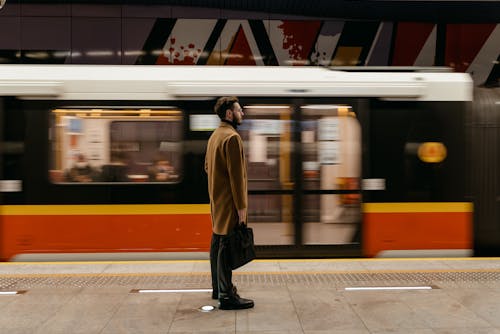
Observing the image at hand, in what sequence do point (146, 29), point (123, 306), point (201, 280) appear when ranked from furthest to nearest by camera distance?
point (146, 29), point (201, 280), point (123, 306)

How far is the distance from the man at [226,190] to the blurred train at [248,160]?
2.07 meters

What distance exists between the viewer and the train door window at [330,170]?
6.90 m

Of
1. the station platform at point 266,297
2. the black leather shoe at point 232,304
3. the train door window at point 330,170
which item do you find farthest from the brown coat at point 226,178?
the train door window at point 330,170

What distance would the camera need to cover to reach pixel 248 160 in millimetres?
6887

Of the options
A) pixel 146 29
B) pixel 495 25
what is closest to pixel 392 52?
pixel 495 25

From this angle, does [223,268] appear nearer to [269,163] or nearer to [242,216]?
[242,216]

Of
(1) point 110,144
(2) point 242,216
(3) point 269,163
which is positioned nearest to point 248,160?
(3) point 269,163

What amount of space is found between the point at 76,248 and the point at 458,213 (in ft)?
16.0

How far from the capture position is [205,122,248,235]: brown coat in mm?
4520

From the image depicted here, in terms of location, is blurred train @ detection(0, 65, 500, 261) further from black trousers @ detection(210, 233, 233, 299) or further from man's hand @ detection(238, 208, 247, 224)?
man's hand @ detection(238, 208, 247, 224)

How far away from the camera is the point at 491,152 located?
7312mm

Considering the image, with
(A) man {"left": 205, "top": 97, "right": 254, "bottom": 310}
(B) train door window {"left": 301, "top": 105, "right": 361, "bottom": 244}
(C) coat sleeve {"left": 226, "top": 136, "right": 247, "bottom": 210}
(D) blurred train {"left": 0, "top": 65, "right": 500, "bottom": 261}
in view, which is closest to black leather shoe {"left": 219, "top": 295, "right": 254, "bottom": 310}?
(A) man {"left": 205, "top": 97, "right": 254, "bottom": 310}

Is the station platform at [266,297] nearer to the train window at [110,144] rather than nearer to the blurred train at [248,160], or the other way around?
the blurred train at [248,160]

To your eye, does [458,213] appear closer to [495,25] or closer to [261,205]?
[261,205]
